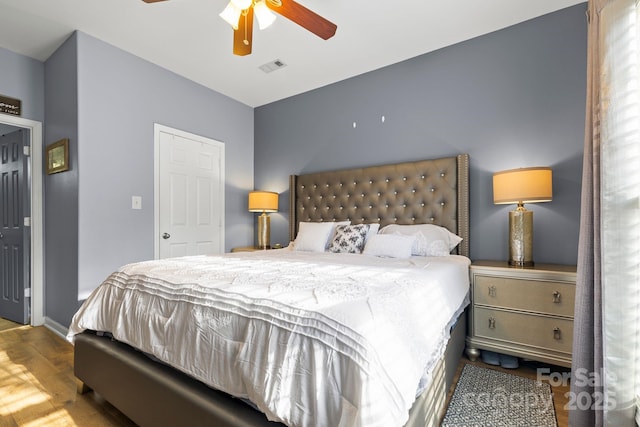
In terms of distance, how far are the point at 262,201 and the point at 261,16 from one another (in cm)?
226

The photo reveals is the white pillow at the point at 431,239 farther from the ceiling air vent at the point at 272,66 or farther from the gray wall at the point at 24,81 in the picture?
the gray wall at the point at 24,81

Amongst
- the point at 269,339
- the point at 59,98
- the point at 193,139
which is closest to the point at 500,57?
the point at 269,339

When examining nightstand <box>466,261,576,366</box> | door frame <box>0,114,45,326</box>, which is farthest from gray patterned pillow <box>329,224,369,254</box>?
door frame <box>0,114,45,326</box>

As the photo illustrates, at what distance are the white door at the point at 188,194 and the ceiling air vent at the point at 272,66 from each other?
1.14 m

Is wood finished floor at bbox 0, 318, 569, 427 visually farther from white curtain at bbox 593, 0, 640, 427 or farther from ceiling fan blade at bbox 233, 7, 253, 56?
ceiling fan blade at bbox 233, 7, 253, 56

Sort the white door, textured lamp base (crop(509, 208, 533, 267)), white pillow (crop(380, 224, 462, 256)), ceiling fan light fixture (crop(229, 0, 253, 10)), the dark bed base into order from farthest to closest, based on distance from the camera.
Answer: the white door, white pillow (crop(380, 224, 462, 256)), textured lamp base (crop(509, 208, 533, 267)), ceiling fan light fixture (crop(229, 0, 253, 10)), the dark bed base

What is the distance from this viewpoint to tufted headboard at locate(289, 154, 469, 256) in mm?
2688

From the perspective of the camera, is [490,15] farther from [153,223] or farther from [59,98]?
[59,98]

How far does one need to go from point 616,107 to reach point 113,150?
3575 mm

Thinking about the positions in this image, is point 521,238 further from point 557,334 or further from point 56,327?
point 56,327

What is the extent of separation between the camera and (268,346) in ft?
3.29

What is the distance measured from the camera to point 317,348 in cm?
92

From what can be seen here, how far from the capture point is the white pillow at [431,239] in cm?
250

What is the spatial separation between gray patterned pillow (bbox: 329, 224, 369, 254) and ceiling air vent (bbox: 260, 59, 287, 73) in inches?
72.2
